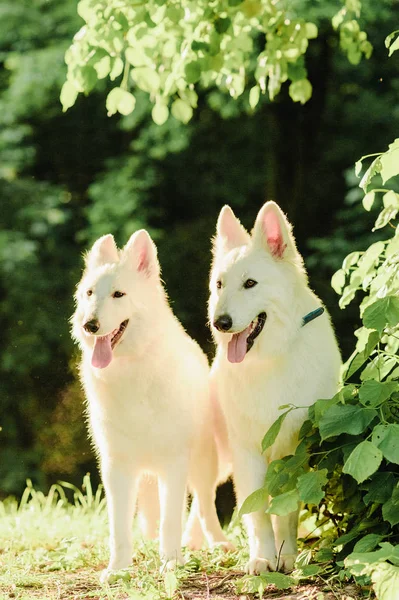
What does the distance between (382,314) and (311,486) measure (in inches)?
30.0

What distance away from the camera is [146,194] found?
11.5m

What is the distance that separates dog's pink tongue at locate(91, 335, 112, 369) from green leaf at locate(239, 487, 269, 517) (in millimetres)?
883

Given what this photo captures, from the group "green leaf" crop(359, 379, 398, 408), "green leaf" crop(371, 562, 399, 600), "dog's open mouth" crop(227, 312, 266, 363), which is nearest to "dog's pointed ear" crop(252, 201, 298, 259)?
"dog's open mouth" crop(227, 312, 266, 363)

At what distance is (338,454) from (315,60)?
8.16m

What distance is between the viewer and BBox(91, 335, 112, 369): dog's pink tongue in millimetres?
4219

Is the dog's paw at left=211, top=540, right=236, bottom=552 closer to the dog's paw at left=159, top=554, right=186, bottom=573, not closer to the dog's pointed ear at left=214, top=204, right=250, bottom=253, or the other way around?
the dog's paw at left=159, top=554, right=186, bottom=573

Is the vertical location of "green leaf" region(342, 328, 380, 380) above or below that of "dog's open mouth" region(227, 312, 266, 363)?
below

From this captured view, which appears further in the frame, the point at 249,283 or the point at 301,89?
the point at 301,89

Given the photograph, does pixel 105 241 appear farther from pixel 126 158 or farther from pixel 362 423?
pixel 126 158

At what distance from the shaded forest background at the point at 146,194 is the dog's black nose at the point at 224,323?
244 inches

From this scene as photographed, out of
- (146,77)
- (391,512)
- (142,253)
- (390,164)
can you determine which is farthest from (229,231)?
(391,512)

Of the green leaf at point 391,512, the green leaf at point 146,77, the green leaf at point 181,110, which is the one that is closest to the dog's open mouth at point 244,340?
the green leaf at point 391,512

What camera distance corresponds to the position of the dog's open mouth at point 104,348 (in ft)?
13.9

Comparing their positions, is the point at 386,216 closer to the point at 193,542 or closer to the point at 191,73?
the point at 191,73
